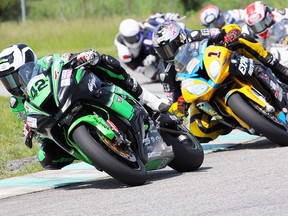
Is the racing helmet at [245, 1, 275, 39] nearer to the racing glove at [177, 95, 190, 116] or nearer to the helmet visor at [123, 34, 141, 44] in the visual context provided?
the racing glove at [177, 95, 190, 116]

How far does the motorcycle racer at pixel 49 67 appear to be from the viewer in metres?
7.79

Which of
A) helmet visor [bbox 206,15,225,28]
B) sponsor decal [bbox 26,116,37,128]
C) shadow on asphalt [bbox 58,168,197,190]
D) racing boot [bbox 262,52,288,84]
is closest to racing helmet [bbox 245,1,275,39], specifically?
racing boot [bbox 262,52,288,84]

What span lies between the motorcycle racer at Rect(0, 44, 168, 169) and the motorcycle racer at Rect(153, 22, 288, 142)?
4.77 ft

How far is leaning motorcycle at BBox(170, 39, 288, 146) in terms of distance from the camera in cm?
923

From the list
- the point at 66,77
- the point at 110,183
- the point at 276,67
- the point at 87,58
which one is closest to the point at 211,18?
the point at 276,67

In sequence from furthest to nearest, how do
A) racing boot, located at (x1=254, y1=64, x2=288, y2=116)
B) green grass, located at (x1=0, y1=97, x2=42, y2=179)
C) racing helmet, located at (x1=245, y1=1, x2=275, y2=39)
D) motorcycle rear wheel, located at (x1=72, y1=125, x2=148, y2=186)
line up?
racing helmet, located at (x1=245, y1=1, x2=275, y2=39) → green grass, located at (x1=0, y1=97, x2=42, y2=179) → racing boot, located at (x1=254, y1=64, x2=288, y2=116) → motorcycle rear wheel, located at (x1=72, y1=125, x2=148, y2=186)

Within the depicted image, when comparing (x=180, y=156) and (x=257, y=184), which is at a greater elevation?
(x=257, y=184)

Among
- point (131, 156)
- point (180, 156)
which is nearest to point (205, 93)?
point (180, 156)

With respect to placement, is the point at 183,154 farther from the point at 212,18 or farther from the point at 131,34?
the point at 131,34

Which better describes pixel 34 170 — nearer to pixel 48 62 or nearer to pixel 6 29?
pixel 48 62

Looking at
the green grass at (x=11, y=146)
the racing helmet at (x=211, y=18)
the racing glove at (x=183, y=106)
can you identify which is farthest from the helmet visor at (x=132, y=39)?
the racing glove at (x=183, y=106)

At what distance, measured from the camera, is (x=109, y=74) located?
8141mm

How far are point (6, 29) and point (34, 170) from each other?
24181 millimetres

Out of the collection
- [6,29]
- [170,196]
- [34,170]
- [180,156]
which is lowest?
[6,29]
